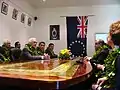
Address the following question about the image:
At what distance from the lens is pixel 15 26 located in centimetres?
826

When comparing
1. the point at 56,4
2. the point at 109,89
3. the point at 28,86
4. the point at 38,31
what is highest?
the point at 56,4

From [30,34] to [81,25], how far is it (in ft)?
7.45

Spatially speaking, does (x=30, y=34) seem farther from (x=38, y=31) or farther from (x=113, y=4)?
(x=113, y=4)

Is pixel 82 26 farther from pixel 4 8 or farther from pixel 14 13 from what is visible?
pixel 4 8

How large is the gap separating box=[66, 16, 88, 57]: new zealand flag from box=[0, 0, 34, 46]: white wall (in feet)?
5.76

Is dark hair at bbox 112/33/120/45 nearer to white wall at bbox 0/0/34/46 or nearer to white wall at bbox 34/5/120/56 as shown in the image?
white wall at bbox 0/0/34/46

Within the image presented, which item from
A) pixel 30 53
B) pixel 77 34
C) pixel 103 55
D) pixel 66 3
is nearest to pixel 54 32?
pixel 77 34

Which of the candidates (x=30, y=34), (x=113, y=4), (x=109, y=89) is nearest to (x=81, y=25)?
(x=113, y=4)

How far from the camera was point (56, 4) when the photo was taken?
9.89 meters

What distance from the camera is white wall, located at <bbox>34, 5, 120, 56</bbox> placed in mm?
10133

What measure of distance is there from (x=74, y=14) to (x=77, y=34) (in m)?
0.94

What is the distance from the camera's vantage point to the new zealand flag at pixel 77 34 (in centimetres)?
1000

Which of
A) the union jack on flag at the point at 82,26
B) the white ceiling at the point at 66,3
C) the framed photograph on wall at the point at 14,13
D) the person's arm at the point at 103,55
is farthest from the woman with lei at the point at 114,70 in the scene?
the union jack on flag at the point at 82,26

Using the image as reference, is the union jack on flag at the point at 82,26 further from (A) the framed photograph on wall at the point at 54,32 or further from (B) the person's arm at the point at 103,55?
(B) the person's arm at the point at 103,55
